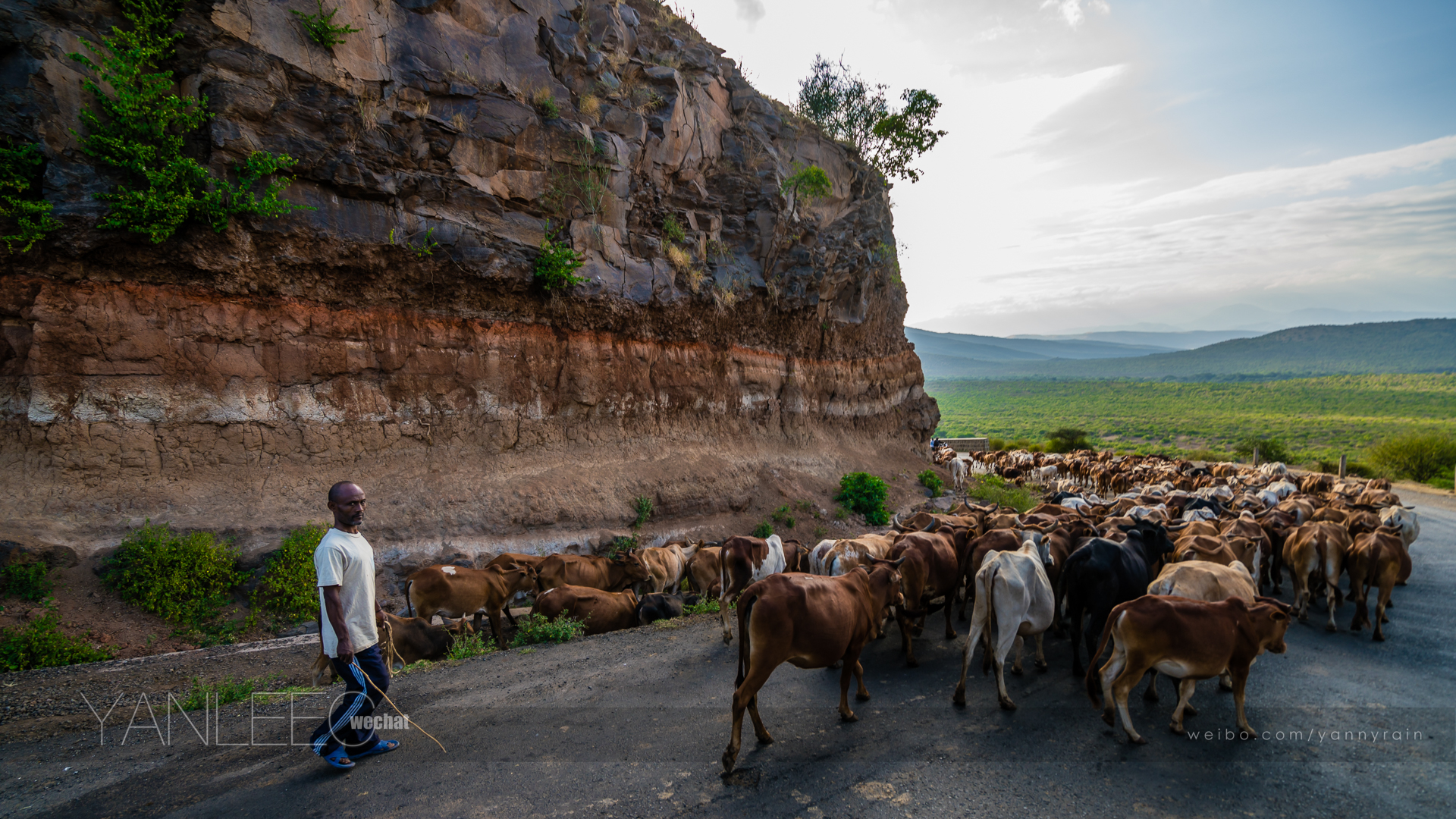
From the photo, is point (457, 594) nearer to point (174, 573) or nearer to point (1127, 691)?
point (174, 573)

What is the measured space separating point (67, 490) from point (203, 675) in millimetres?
5243

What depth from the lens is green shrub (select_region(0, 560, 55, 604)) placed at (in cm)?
869

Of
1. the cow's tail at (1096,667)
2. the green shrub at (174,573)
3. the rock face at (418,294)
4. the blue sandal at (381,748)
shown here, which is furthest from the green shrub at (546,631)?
the cow's tail at (1096,667)

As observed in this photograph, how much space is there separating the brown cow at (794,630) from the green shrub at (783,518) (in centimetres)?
1165

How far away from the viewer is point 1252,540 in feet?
34.4

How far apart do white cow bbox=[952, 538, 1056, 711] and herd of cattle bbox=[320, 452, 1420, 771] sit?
0.02 meters

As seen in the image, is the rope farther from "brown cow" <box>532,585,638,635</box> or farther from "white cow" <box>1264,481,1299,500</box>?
"white cow" <box>1264,481,1299,500</box>

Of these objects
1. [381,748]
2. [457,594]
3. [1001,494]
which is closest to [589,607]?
[457,594]

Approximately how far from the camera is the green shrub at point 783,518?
18328 mm

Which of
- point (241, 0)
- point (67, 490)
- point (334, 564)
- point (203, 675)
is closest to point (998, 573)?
point (334, 564)

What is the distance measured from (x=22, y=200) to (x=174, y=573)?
6437 millimetres

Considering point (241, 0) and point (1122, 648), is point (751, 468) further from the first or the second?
point (241, 0)

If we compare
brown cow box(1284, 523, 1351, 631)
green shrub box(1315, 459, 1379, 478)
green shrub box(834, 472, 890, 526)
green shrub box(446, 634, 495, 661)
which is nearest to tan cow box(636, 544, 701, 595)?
green shrub box(446, 634, 495, 661)

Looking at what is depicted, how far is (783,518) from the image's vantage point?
18.4 m
